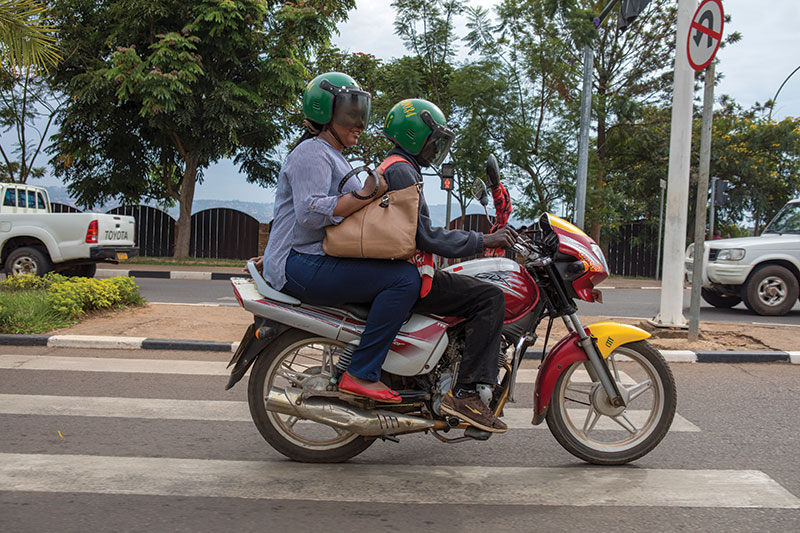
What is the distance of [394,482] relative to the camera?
3258 millimetres

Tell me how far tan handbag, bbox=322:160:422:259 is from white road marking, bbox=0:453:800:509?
3.67ft

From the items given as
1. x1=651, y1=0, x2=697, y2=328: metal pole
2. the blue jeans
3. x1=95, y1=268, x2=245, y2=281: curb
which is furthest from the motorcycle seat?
x1=95, y1=268, x2=245, y2=281: curb

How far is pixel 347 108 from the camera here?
336 centimetres

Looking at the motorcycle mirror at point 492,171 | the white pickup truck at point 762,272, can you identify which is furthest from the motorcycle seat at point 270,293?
the white pickup truck at point 762,272

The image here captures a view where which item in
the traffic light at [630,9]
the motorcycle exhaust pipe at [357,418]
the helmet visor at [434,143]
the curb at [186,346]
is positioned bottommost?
the curb at [186,346]

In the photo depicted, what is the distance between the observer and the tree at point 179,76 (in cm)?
1705

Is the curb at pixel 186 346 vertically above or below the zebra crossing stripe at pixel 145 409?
above

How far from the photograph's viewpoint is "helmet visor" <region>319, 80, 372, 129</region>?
3340 millimetres

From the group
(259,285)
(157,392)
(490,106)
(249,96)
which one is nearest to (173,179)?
(249,96)

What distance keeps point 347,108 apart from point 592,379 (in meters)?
1.92

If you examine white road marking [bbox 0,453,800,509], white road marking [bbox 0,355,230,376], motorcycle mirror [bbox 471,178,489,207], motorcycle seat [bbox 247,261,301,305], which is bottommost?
white road marking [bbox 0,453,800,509]

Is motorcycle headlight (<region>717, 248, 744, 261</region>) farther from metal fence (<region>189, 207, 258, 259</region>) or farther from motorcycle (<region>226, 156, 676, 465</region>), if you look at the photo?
metal fence (<region>189, 207, 258, 259</region>)

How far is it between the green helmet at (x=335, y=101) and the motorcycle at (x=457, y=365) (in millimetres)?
738

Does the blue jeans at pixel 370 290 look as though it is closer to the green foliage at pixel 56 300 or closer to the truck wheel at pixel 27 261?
the green foliage at pixel 56 300
